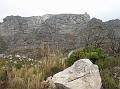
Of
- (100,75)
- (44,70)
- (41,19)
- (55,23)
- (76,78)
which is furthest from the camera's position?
(41,19)

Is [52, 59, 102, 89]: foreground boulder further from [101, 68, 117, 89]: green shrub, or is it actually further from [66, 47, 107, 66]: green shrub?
[66, 47, 107, 66]: green shrub

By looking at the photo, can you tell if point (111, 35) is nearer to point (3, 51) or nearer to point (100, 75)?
point (100, 75)

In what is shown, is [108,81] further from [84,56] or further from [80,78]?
[84,56]

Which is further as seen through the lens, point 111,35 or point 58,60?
point 111,35

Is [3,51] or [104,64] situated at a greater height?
[104,64]

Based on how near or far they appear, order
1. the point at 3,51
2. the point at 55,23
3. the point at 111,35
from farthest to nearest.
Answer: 1. the point at 55,23
2. the point at 3,51
3. the point at 111,35

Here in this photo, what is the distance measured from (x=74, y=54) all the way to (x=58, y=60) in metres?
0.63

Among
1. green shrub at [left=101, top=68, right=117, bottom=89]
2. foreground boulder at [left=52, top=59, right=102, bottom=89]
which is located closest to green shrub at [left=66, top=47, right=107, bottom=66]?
green shrub at [left=101, top=68, right=117, bottom=89]

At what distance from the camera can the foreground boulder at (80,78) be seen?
10.4 metres

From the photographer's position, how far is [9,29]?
6191 cm

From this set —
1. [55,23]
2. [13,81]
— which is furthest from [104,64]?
[55,23]

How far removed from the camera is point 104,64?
40.7ft

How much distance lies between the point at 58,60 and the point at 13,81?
2.18m

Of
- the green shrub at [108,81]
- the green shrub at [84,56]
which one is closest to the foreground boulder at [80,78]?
the green shrub at [108,81]
